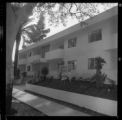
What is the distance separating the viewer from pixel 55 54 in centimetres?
468

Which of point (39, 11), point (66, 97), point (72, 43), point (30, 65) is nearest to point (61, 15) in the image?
point (39, 11)

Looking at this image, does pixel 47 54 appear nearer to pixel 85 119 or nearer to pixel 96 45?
pixel 96 45

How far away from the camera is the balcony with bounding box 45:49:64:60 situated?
4.66 m

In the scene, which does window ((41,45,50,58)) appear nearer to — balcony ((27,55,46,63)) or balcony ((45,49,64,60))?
balcony ((45,49,64,60))

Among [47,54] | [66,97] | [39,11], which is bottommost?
[66,97]

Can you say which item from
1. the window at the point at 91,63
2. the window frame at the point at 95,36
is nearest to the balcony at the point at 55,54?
the window at the point at 91,63

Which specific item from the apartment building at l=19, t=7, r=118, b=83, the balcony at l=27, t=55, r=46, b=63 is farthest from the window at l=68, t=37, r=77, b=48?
the balcony at l=27, t=55, r=46, b=63

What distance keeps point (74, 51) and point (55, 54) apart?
32.5 inches

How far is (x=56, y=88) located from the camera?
14.8 ft

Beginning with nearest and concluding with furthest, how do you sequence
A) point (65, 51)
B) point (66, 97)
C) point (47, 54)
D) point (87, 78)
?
point (66, 97) → point (87, 78) → point (47, 54) → point (65, 51)

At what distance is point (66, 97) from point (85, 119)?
1.74 metres

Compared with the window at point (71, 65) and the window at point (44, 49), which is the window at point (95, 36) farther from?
the window at point (44, 49)

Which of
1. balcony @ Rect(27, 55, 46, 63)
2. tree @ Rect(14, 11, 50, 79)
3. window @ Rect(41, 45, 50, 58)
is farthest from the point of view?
window @ Rect(41, 45, 50, 58)

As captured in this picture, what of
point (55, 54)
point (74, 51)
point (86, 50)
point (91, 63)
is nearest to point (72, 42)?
point (74, 51)
